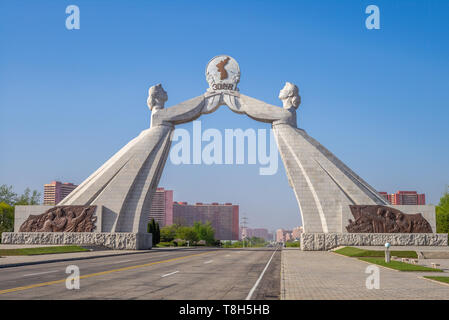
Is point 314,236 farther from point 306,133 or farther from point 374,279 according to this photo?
point 374,279

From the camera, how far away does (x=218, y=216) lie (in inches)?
7456

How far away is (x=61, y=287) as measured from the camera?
10.6m

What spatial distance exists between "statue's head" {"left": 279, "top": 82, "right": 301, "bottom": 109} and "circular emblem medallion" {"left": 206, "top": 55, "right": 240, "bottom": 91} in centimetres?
504

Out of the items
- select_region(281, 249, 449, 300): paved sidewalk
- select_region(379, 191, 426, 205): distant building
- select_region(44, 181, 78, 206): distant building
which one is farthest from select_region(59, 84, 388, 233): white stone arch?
select_region(44, 181, 78, 206): distant building

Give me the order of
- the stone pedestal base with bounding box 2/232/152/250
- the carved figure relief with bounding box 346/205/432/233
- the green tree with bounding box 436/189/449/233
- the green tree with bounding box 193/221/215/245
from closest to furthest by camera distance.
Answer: the carved figure relief with bounding box 346/205/432/233, the stone pedestal base with bounding box 2/232/152/250, the green tree with bounding box 436/189/449/233, the green tree with bounding box 193/221/215/245

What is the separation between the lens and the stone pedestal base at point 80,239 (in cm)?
3409

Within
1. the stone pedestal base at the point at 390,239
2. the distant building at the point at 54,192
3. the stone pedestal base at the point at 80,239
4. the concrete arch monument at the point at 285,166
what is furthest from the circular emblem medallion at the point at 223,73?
the distant building at the point at 54,192

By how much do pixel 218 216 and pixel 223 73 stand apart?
151486 millimetres

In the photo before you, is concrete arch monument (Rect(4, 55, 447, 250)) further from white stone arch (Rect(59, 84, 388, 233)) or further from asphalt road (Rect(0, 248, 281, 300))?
asphalt road (Rect(0, 248, 281, 300))

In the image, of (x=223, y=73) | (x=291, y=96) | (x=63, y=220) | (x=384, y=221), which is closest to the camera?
(x=384, y=221)

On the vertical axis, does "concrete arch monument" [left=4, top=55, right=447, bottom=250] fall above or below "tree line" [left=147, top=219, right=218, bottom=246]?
above

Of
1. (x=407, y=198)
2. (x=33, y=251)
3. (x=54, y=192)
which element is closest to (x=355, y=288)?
(x=33, y=251)

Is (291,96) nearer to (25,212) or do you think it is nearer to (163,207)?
(25,212)

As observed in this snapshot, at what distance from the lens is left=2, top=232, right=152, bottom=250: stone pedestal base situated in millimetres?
34094
